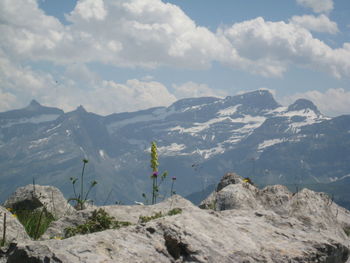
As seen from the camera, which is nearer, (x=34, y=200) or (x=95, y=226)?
(x=95, y=226)

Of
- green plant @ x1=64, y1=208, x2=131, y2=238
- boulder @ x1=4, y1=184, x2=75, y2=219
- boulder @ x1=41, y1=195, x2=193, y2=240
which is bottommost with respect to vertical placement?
boulder @ x1=4, y1=184, x2=75, y2=219

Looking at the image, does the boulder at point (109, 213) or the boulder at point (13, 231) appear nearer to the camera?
the boulder at point (13, 231)

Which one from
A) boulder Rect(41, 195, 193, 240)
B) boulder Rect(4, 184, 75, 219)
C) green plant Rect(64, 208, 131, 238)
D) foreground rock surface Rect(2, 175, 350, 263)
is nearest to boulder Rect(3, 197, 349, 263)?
foreground rock surface Rect(2, 175, 350, 263)

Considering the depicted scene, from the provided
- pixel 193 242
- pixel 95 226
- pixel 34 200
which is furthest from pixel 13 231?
pixel 34 200

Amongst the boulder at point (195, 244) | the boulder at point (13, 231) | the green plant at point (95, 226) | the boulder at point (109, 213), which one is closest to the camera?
the boulder at point (195, 244)

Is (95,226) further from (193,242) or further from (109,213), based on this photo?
(193,242)

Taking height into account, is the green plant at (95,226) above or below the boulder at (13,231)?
above

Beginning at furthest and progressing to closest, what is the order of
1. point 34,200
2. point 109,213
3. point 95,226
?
point 34,200, point 109,213, point 95,226

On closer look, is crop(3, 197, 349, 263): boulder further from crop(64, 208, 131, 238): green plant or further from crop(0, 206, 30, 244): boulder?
crop(0, 206, 30, 244): boulder

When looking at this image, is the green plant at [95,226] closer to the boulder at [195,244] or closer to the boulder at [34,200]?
the boulder at [195,244]

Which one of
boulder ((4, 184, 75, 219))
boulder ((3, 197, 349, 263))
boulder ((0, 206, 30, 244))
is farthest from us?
boulder ((4, 184, 75, 219))

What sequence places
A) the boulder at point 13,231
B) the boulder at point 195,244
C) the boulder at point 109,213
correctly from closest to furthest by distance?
the boulder at point 195,244
the boulder at point 13,231
the boulder at point 109,213

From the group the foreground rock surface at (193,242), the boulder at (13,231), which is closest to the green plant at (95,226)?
the foreground rock surface at (193,242)

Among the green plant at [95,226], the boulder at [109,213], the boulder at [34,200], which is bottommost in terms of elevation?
the boulder at [34,200]
